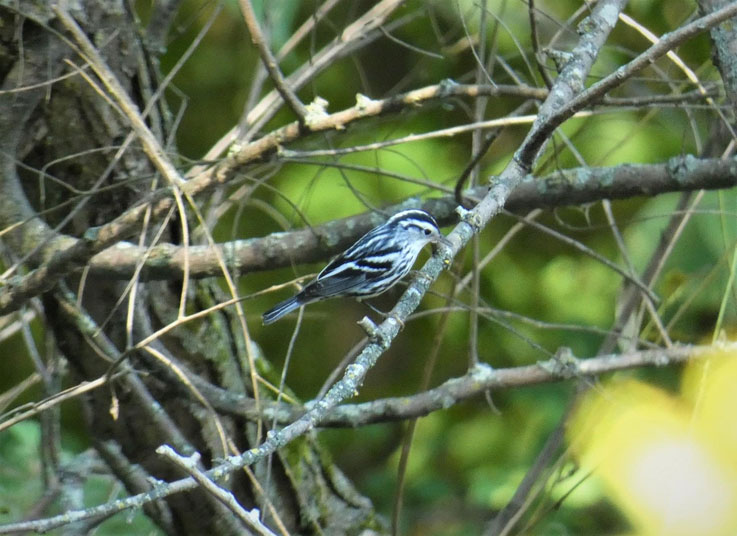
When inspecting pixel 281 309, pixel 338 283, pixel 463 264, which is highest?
pixel 338 283

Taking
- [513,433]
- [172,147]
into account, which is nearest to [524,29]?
[513,433]

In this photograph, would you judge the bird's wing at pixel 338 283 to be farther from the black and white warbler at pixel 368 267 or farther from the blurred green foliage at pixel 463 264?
the blurred green foliage at pixel 463 264

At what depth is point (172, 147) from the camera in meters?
2.87

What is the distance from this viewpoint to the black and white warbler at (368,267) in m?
3.13

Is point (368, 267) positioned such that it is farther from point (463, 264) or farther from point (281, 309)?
point (463, 264)

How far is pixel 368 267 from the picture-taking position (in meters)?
3.38

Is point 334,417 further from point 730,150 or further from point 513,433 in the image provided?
point 513,433

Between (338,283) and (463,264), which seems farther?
(463,264)

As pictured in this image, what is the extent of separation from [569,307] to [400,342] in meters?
1.38

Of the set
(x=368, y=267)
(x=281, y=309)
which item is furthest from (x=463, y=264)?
(x=281, y=309)

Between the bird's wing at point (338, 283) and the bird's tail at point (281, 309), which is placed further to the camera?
the bird's tail at point (281, 309)

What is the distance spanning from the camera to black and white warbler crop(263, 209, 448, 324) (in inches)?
123

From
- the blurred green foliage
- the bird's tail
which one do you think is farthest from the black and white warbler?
the blurred green foliage

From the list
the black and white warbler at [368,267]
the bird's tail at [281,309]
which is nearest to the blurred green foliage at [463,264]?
the bird's tail at [281,309]
